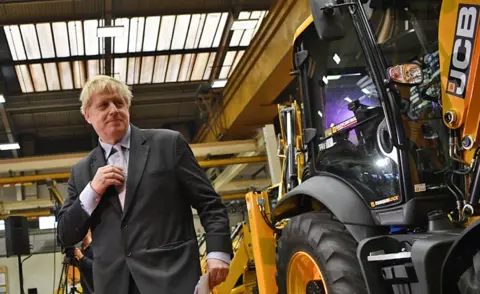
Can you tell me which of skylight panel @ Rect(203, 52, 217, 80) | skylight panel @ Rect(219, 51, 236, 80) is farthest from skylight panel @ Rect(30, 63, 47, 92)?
skylight panel @ Rect(219, 51, 236, 80)

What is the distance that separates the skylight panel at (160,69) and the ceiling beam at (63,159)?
1362mm

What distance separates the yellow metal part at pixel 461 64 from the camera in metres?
2.51

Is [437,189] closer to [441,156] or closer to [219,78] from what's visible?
[441,156]

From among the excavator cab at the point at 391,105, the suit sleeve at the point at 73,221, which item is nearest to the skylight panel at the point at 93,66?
the excavator cab at the point at 391,105

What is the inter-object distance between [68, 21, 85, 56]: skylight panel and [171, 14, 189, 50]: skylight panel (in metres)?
1.33

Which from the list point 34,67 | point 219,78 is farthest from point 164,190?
point 219,78

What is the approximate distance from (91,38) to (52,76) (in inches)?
65.7

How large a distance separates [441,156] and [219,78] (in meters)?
8.37

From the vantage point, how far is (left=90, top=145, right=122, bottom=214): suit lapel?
98.8 inches

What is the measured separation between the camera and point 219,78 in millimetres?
10914

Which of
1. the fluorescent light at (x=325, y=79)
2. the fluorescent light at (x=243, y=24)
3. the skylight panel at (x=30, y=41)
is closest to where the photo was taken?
the fluorescent light at (x=325, y=79)

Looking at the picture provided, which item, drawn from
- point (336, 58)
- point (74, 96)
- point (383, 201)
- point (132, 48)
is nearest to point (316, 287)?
point (383, 201)

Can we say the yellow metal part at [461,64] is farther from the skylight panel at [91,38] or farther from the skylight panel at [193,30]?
the skylight panel at [91,38]

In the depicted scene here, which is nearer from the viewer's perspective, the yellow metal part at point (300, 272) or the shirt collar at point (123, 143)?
the shirt collar at point (123, 143)
